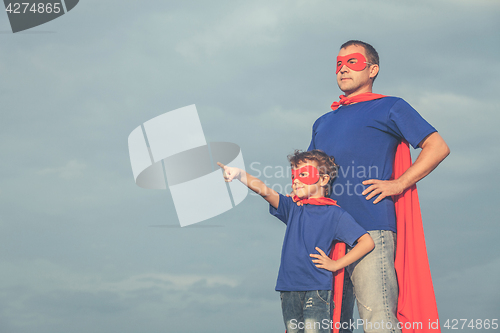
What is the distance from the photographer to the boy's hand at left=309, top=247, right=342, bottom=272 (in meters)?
3.75

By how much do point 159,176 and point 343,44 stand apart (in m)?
3.16

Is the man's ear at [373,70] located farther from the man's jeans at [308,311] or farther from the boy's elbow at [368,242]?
the man's jeans at [308,311]

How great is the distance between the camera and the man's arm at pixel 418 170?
3936 mm

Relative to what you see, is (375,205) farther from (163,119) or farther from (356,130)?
(163,119)

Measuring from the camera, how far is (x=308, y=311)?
3.68 metres

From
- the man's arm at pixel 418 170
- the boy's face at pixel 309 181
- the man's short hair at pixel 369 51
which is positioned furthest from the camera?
the man's short hair at pixel 369 51

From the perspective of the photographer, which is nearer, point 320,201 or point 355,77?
point 320,201

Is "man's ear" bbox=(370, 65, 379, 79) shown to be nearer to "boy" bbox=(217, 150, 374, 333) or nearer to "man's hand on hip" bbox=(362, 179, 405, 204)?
"boy" bbox=(217, 150, 374, 333)

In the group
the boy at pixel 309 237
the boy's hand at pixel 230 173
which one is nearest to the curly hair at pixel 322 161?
the boy at pixel 309 237

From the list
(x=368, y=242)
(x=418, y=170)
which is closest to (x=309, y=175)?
(x=368, y=242)

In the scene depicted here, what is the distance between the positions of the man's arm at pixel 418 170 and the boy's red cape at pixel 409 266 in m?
0.22

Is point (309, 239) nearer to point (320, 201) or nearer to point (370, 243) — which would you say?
point (320, 201)

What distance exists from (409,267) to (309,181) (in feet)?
3.84

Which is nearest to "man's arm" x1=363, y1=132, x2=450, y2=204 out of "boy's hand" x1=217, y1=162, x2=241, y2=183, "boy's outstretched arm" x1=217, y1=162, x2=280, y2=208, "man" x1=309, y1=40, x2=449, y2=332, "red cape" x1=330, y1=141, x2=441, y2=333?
"man" x1=309, y1=40, x2=449, y2=332
